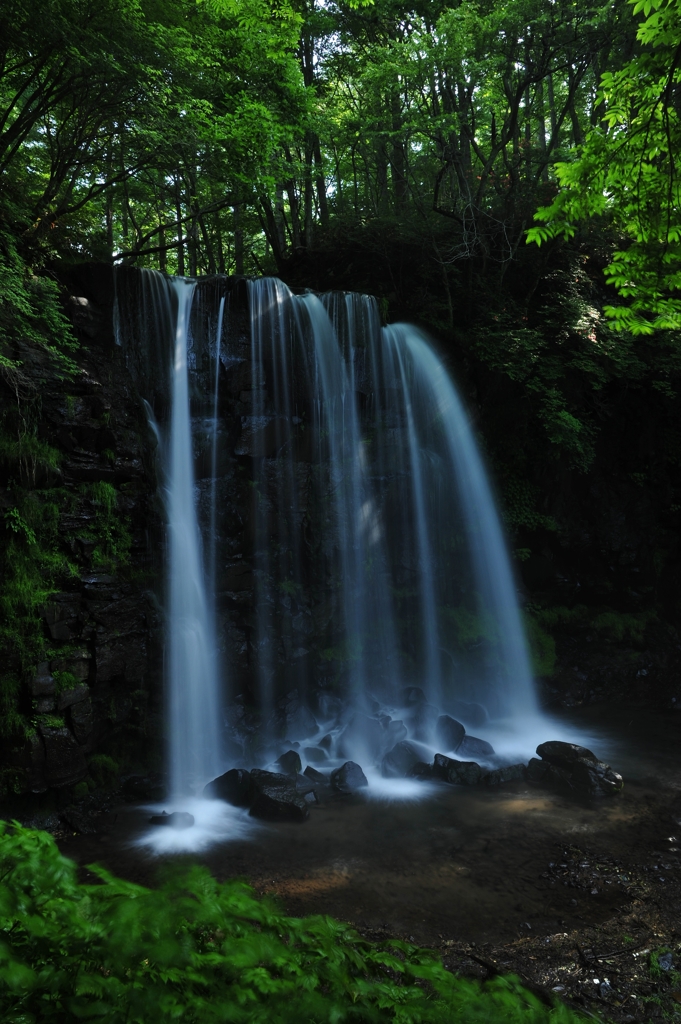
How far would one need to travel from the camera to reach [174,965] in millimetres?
1669

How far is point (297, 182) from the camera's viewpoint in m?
16.8

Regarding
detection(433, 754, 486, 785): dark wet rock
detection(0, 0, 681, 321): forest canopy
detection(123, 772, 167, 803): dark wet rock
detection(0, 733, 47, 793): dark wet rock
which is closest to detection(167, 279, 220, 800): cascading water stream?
detection(123, 772, 167, 803): dark wet rock

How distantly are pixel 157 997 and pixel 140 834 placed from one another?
583 cm

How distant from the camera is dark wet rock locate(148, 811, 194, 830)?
6.83 m

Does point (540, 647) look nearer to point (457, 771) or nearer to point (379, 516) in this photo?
point (379, 516)

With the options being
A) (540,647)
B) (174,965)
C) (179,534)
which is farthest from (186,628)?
(174,965)

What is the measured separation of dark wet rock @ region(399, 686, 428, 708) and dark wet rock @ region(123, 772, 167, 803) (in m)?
4.12

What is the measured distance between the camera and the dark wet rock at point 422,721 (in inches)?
377

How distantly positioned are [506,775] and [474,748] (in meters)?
0.96

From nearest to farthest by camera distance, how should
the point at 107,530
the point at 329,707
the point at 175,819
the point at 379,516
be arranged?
the point at 175,819 → the point at 107,530 → the point at 329,707 → the point at 379,516

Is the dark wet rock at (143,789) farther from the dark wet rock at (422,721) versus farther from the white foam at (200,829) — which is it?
the dark wet rock at (422,721)

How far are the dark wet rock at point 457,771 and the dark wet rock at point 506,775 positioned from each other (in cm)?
9

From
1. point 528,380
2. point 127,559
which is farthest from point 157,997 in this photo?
point 528,380

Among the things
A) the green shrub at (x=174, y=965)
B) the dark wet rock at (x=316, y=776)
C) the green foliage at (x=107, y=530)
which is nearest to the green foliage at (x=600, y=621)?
the dark wet rock at (x=316, y=776)
